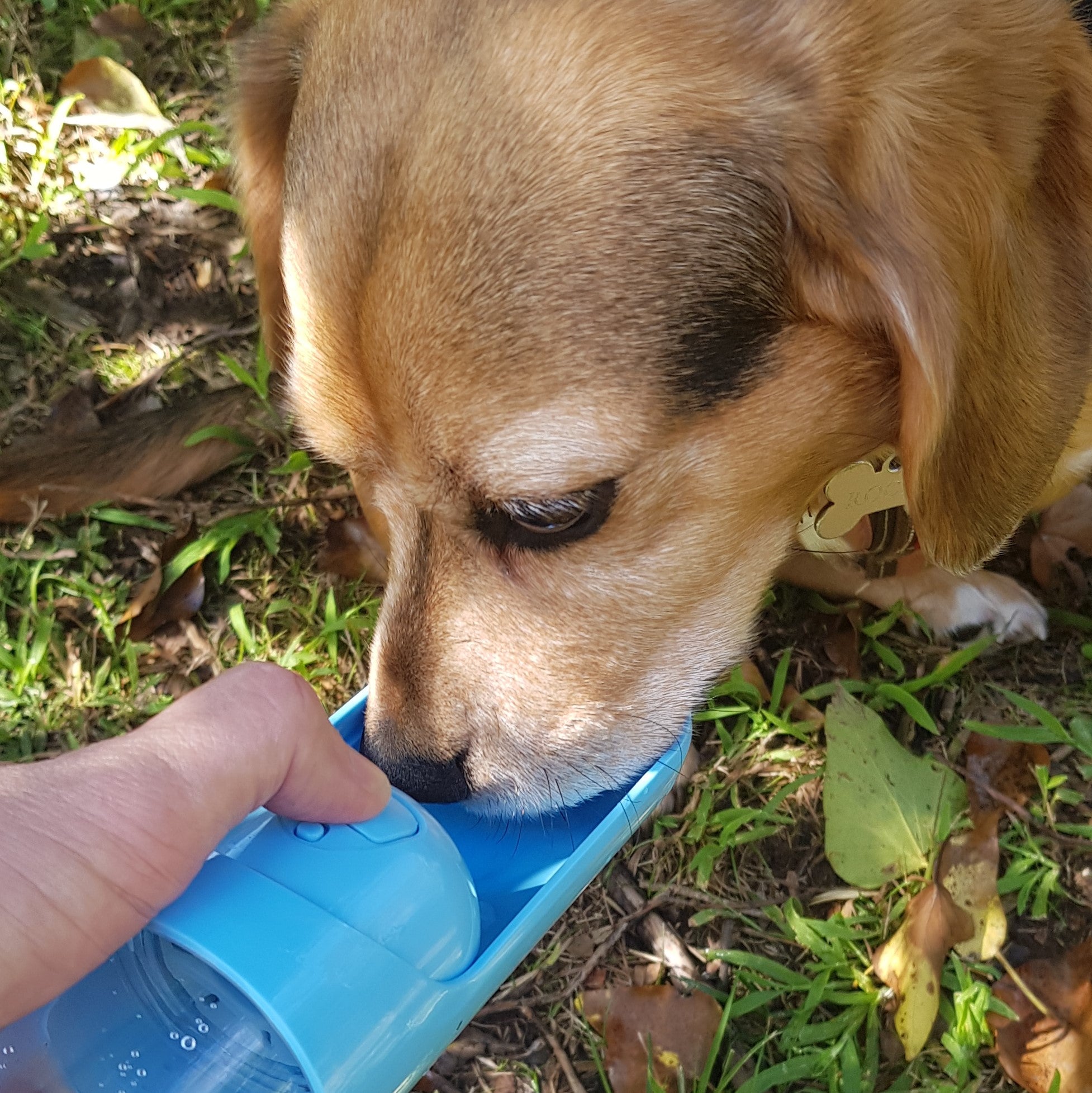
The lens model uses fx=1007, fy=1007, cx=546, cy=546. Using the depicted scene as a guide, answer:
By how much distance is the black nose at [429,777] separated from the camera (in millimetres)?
2045

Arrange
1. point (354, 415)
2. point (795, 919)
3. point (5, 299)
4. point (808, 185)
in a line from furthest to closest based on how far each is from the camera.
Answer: point (5, 299) < point (795, 919) < point (354, 415) < point (808, 185)

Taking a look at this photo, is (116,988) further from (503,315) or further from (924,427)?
(924,427)

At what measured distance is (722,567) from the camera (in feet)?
6.73

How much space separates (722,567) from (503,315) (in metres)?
0.74

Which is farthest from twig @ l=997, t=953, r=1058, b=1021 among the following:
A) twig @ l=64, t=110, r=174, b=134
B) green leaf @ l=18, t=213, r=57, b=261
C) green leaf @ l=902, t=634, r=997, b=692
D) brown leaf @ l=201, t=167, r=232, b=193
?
twig @ l=64, t=110, r=174, b=134

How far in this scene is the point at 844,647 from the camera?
2.95 metres

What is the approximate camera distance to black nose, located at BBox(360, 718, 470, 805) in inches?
80.5

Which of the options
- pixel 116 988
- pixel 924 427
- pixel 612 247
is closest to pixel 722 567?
pixel 924 427

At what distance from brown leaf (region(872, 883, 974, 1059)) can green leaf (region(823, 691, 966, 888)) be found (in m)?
0.11

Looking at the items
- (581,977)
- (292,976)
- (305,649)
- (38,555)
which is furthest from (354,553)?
(292,976)

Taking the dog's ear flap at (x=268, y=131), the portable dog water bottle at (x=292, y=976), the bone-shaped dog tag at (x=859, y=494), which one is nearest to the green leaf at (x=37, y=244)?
the dog's ear flap at (x=268, y=131)

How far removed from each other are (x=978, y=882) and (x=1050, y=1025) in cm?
34

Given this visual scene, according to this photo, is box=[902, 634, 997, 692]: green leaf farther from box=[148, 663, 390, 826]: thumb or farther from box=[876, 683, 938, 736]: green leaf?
box=[148, 663, 390, 826]: thumb

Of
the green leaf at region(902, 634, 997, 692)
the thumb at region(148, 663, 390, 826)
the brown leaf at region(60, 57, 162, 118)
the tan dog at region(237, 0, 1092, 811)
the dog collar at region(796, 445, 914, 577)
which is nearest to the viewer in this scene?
the thumb at region(148, 663, 390, 826)
